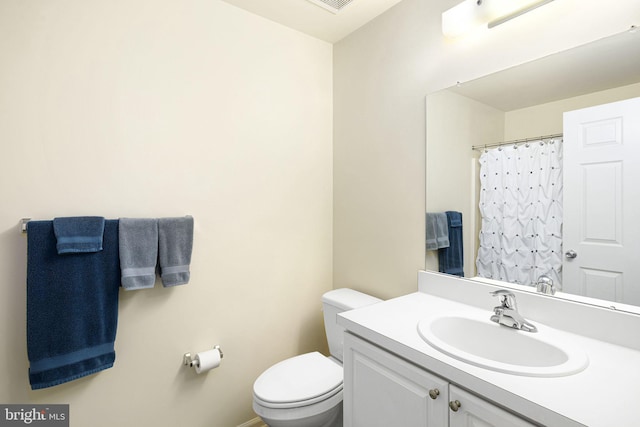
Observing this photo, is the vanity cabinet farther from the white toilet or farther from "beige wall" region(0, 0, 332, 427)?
"beige wall" region(0, 0, 332, 427)

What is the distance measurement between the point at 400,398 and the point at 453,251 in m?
0.78

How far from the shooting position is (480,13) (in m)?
1.31

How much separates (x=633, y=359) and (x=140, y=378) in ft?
6.24

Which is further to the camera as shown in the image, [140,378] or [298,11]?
[298,11]

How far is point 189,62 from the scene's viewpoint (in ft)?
5.28

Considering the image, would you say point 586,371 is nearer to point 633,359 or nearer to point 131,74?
point 633,359

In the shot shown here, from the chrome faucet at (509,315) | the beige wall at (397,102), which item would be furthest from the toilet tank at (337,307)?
the chrome faucet at (509,315)

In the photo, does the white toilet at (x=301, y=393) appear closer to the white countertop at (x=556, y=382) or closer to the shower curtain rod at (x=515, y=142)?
the white countertop at (x=556, y=382)

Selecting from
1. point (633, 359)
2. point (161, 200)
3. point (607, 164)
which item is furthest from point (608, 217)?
point (161, 200)

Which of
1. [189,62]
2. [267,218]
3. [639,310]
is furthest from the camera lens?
[267,218]

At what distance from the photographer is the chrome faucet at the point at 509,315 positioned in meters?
1.12

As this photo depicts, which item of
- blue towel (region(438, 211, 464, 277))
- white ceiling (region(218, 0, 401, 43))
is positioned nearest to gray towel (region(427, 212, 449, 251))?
blue towel (region(438, 211, 464, 277))

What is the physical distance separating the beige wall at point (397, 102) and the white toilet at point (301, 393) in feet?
1.43

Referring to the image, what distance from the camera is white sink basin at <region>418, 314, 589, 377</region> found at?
0.85m
